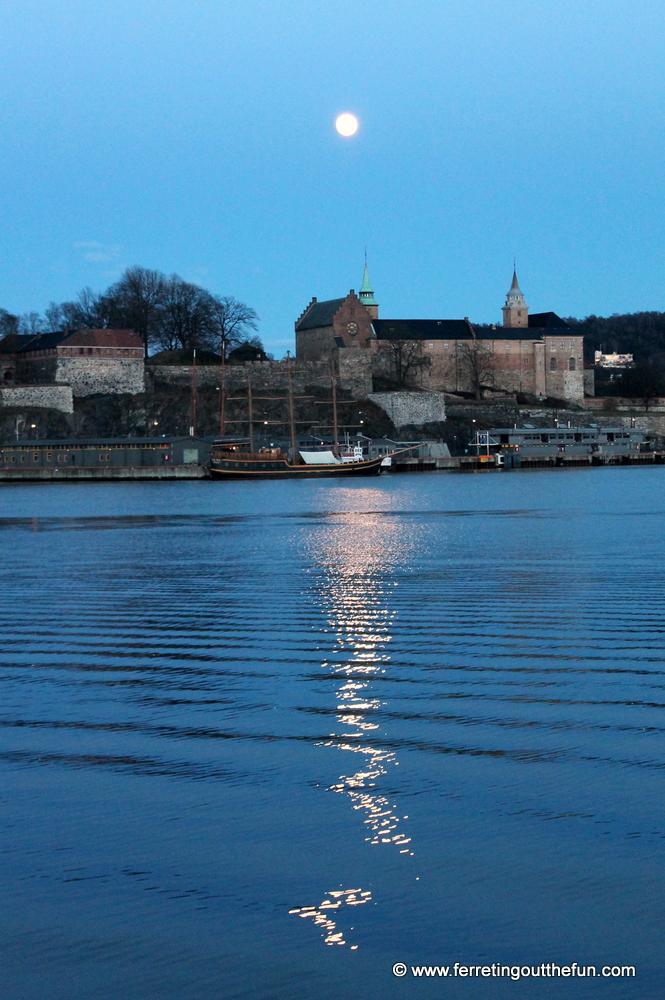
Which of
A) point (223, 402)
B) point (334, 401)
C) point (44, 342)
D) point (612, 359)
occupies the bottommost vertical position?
point (334, 401)

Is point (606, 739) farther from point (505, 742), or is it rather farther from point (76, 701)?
point (76, 701)

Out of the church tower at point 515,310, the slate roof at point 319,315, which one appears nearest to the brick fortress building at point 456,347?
the slate roof at point 319,315

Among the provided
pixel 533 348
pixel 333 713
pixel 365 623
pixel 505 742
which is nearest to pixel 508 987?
pixel 505 742

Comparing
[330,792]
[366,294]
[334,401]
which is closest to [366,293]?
[366,294]

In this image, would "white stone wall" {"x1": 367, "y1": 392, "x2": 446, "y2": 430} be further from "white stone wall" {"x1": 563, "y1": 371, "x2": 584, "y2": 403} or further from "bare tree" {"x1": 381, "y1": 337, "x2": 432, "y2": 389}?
"white stone wall" {"x1": 563, "y1": 371, "x2": 584, "y2": 403}

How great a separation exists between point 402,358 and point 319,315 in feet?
27.6

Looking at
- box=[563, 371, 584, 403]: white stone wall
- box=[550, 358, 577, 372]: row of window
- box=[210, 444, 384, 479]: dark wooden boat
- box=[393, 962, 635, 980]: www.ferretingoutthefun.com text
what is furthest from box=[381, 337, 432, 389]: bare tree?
box=[393, 962, 635, 980]: www.ferretingoutthefun.com text

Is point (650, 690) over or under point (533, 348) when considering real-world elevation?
under

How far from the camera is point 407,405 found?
95.2m

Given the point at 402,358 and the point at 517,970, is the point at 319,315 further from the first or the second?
the point at 517,970

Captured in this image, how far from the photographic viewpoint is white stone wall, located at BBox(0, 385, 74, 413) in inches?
3354

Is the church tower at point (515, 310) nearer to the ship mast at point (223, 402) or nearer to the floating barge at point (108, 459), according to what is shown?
the ship mast at point (223, 402)

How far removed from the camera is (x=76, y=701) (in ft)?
31.4

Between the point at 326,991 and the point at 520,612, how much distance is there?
32.9 ft
